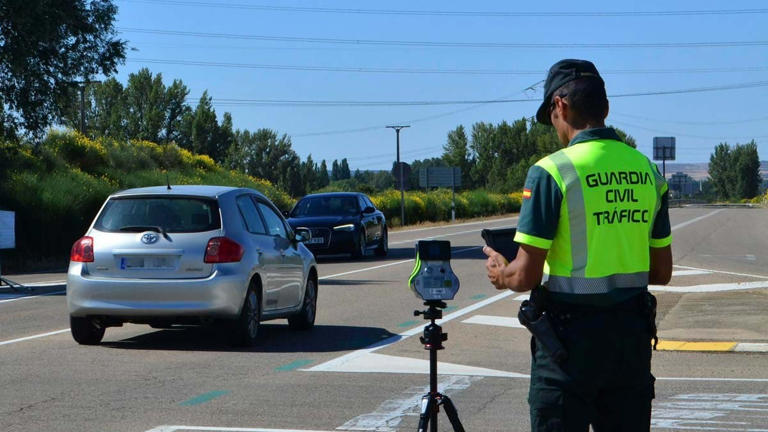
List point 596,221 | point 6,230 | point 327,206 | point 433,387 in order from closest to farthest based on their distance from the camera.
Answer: point 596,221 → point 433,387 → point 6,230 → point 327,206

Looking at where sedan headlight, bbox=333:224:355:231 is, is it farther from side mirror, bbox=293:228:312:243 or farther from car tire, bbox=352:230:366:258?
side mirror, bbox=293:228:312:243

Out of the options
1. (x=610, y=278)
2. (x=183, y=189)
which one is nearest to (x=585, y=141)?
(x=610, y=278)

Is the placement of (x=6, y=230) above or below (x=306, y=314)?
above

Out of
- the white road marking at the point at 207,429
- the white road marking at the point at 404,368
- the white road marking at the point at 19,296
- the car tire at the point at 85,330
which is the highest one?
the car tire at the point at 85,330

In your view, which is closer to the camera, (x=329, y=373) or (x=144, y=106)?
(x=329, y=373)

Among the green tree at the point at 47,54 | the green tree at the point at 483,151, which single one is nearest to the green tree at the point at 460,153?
the green tree at the point at 483,151

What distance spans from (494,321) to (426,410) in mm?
10055

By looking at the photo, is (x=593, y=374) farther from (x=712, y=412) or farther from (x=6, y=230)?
(x=6, y=230)

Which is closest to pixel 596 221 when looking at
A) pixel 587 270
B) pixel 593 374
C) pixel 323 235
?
pixel 587 270

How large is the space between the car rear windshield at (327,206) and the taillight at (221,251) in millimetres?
16144

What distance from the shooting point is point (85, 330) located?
1215 cm

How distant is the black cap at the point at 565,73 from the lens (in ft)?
14.2

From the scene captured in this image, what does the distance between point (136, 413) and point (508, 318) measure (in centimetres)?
Answer: 759

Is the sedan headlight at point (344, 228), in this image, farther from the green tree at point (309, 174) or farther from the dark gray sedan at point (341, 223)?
the green tree at point (309, 174)
